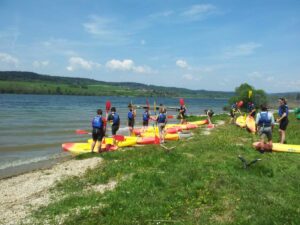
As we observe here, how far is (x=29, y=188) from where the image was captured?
12641mm

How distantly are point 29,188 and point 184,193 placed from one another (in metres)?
6.04

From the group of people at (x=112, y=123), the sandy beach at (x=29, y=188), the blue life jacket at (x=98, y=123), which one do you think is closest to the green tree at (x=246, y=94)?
the group of people at (x=112, y=123)

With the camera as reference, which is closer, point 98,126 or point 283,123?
point 98,126

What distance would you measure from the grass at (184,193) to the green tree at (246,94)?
183 feet

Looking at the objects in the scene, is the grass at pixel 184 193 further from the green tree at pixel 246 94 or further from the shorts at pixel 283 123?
the green tree at pixel 246 94

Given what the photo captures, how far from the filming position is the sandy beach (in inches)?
385

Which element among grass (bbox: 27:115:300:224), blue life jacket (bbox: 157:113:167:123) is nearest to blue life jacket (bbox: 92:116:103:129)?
grass (bbox: 27:115:300:224)

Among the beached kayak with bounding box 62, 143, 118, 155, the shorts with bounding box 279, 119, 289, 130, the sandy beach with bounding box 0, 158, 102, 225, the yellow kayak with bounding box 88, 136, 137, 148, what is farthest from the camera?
the yellow kayak with bounding box 88, 136, 137, 148

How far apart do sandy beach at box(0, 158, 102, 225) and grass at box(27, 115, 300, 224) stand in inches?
20.0

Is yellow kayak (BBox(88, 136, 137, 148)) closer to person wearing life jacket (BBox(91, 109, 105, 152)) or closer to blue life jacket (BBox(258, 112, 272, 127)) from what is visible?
person wearing life jacket (BBox(91, 109, 105, 152))

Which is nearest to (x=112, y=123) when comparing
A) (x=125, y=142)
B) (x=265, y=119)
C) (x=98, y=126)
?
(x=125, y=142)

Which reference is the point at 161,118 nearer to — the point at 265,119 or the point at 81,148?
the point at 81,148

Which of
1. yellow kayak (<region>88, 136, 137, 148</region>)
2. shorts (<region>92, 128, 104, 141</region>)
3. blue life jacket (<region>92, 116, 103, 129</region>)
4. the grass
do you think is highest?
→ blue life jacket (<region>92, 116, 103, 129</region>)

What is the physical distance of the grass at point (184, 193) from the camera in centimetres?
852
